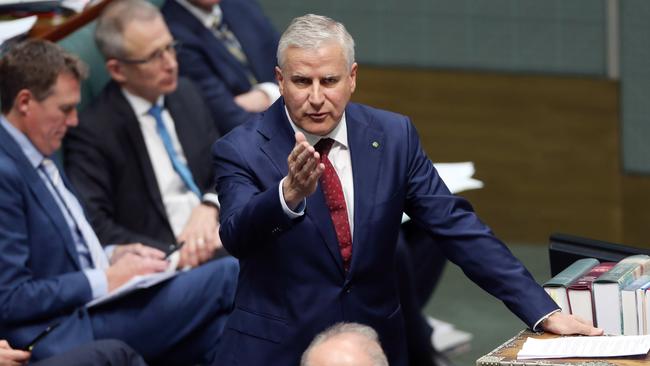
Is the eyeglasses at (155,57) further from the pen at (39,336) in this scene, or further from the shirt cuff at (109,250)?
the pen at (39,336)

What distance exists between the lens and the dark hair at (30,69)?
338 centimetres

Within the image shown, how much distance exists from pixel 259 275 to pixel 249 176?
0.59ft

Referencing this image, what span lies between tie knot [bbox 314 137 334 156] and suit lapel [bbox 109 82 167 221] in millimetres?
1230

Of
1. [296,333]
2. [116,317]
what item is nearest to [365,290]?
[296,333]

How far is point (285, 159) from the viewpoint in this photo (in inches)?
103

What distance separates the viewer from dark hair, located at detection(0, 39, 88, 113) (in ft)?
11.1

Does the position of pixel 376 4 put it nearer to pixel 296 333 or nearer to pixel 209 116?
pixel 209 116

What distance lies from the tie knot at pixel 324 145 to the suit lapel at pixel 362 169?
0.04 m

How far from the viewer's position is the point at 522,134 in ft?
17.4

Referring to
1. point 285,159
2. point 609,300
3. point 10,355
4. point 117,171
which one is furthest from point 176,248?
point 609,300

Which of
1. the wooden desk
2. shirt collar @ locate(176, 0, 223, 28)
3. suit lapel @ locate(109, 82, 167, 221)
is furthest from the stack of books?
shirt collar @ locate(176, 0, 223, 28)

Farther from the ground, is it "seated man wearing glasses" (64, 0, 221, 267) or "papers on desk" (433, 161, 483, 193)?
"seated man wearing glasses" (64, 0, 221, 267)

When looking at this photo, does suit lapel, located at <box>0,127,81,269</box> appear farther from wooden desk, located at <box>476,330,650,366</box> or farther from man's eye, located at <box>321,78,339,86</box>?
wooden desk, located at <box>476,330,650,366</box>

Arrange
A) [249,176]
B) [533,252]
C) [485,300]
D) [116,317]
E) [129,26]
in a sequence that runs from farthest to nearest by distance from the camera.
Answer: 1. [533,252]
2. [485,300]
3. [129,26]
4. [116,317]
5. [249,176]
